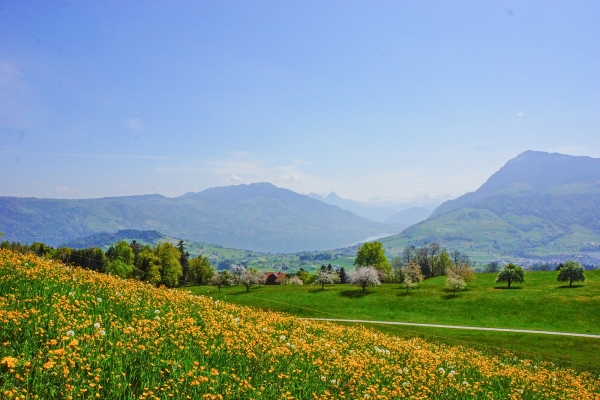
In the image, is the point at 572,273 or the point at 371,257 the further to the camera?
the point at 371,257

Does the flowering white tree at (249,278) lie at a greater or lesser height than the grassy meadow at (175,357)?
lesser

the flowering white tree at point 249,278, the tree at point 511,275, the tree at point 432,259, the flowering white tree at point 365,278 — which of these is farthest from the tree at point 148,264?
the tree at point 432,259

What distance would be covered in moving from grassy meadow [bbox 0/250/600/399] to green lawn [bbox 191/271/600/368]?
83.8 feet

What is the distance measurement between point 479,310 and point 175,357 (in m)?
59.7

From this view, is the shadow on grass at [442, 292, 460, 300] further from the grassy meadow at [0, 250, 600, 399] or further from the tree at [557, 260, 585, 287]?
the grassy meadow at [0, 250, 600, 399]

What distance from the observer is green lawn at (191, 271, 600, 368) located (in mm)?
39625

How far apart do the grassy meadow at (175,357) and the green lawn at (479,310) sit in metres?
25.5

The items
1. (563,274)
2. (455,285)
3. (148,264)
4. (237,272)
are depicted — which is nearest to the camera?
(455,285)

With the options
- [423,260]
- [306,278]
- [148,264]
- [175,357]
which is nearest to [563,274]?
[423,260]

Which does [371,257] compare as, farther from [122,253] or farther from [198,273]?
[122,253]

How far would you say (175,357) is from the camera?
29.0 ft

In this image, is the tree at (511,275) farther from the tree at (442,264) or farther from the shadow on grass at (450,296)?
the tree at (442,264)

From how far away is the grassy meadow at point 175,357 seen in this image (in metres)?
6.91

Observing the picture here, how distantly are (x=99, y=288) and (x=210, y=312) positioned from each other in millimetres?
4554
